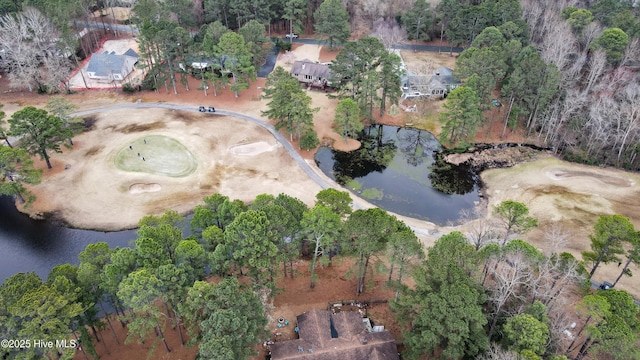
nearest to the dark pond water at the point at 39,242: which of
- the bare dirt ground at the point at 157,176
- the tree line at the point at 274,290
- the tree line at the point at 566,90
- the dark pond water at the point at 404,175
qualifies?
the bare dirt ground at the point at 157,176

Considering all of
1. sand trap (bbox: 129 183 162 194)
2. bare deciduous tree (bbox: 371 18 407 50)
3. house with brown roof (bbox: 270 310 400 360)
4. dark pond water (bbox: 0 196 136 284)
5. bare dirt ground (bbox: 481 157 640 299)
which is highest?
bare deciduous tree (bbox: 371 18 407 50)

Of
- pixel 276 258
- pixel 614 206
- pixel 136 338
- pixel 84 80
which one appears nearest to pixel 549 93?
pixel 614 206

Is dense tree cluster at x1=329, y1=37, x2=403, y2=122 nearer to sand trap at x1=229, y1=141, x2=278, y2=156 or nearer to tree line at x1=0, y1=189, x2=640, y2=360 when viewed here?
sand trap at x1=229, y1=141, x2=278, y2=156

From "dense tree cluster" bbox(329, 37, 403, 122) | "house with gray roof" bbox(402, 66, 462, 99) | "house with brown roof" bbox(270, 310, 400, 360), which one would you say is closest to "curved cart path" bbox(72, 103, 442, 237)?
"dense tree cluster" bbox(329, 37, 403, 122)

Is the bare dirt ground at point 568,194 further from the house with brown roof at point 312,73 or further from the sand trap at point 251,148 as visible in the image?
the house with brown roof at point 312,73

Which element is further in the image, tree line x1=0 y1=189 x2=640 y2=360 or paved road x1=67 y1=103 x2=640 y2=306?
paved road x1=67 y1=103 x2=640 y2=306
